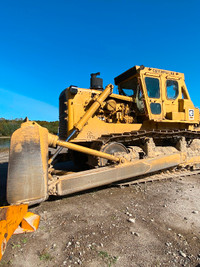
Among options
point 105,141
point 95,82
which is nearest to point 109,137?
point 105,141

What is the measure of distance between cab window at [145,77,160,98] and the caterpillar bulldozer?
32 mm

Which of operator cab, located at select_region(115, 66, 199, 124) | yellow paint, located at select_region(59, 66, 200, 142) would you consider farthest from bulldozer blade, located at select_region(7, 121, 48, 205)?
operator cab, located at select_region(115, 66, 199, 124)

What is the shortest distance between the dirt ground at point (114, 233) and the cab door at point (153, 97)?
247 cm

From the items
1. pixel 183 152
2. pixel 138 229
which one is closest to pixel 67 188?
pixel 138 229

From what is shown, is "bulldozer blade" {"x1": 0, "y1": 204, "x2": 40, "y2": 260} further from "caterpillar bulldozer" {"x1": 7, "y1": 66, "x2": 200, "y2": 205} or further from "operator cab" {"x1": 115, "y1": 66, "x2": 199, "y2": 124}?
"operator cab" {"x1": 115, "y1": 66, "x2": 199, "y2": 124}

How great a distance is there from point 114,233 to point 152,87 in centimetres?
458

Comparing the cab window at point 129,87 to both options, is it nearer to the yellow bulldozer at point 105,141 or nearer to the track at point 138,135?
the yellow bulldozer at point 105,141

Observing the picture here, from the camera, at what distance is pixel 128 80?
6430 millimetres

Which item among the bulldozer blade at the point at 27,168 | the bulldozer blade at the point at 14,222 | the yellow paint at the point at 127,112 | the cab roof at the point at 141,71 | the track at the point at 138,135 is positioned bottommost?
the bulldozer blade at the point at 14,222

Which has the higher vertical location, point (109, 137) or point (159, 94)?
point (159, 94)

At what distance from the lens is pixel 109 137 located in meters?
4.70

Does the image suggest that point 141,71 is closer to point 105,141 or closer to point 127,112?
point 127,112

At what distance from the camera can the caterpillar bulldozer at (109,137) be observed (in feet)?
9.20

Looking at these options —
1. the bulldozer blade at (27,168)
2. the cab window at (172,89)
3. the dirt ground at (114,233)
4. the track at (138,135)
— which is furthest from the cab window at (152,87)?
the bulldozer blade at (27,168)
